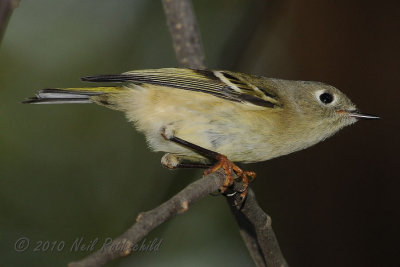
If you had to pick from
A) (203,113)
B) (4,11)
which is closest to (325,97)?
(203,113)

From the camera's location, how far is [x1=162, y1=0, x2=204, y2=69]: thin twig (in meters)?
3.53

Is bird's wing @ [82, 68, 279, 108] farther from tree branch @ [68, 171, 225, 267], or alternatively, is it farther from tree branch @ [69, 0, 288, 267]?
tree branch @ [68, 171, 225, 267]

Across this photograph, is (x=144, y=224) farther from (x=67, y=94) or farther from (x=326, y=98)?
(x=326, y=98)

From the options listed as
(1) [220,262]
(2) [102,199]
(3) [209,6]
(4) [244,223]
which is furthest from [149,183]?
(3) [209,6]

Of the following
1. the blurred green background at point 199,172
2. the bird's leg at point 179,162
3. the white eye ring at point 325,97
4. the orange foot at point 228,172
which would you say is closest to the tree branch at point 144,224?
the orange foot at point 228,172

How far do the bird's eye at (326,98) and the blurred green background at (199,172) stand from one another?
40.8 inches

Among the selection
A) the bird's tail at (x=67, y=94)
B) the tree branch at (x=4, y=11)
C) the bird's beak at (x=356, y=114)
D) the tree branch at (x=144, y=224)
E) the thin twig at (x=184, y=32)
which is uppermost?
the thin twig at (x=184, y=32)

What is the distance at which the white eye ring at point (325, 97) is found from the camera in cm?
319

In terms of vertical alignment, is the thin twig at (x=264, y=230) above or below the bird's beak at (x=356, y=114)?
below

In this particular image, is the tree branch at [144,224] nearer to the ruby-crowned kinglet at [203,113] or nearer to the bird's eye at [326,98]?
the ruby-crowned kinglet at [203,113]

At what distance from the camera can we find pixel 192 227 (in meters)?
4.46

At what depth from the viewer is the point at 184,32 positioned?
3.56m

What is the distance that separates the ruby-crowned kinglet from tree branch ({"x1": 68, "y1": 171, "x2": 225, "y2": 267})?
0.51 meters

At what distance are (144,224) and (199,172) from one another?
2.55 meters
